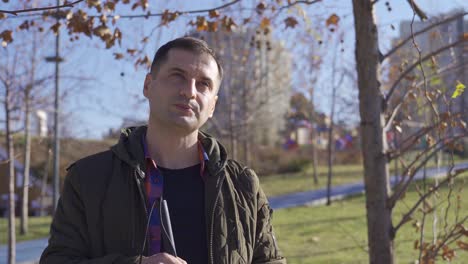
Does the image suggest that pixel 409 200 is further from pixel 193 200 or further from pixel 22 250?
pixel 193 200

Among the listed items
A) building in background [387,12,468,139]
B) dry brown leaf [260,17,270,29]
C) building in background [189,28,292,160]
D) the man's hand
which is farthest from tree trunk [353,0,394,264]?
building in background [189,28,292,160]

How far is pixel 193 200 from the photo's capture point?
6.68 ft

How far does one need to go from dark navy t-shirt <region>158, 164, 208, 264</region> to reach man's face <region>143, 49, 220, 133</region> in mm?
196

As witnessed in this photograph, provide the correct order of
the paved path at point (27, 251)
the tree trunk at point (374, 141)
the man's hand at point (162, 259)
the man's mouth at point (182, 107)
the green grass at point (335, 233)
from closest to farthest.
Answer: the man's hand at point (162, 259) < the man's mouth at point (182, 107) < the tree trunk at point (374, 141) < the green grass at point (335, 233) < the paved path at point (27, 251)

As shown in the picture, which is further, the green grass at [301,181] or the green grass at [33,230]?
the green grass at [301,181]

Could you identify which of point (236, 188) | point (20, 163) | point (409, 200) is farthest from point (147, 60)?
point (20, 163)

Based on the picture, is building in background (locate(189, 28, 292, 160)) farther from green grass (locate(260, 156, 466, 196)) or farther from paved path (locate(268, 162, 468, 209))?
green grass (locate(260, 156, 466, 196))

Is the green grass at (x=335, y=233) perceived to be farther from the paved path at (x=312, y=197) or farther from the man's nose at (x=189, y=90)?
the man's nose at (x=189, y=90)

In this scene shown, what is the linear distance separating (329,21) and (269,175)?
1112 inches

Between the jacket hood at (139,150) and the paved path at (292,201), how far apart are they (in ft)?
11.8

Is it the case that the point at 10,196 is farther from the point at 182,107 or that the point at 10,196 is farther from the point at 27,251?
the point at 182,107

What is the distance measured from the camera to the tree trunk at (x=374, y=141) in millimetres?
3949

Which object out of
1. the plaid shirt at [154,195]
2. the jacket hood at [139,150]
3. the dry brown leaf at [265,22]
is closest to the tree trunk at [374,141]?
the dry brown leaf at [265,22]

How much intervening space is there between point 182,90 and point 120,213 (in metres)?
0.49
